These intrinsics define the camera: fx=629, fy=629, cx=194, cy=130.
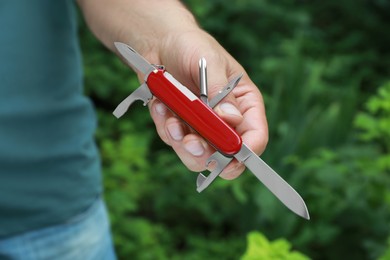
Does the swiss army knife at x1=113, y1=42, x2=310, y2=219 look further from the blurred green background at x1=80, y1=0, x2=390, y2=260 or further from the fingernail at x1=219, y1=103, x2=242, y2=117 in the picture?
the blurred green background at x1=80, y1=0, x2=390, y2=260

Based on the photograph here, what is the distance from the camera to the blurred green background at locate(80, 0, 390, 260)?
1754 millimetres

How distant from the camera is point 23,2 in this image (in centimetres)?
96

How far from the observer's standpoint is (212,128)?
610mm

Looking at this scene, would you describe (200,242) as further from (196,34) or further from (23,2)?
(196,34)

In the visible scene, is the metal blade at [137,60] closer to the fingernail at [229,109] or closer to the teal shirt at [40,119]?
the fingernail at [229,109]

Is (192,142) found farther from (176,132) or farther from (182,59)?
(182,59)

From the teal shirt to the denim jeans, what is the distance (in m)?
0.02

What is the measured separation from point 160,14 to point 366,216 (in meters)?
1.20

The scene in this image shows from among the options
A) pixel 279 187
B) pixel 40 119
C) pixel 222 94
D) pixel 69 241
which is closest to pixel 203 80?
pixel 222 94

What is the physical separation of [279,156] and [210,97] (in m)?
1.36

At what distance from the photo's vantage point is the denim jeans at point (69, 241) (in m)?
1.06

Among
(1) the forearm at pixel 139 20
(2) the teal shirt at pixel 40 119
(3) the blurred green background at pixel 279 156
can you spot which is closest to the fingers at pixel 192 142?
(1) the forearm at pixel 139 20

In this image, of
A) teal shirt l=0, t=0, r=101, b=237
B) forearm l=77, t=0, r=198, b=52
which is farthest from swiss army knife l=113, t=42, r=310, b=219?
teal shirt l=0, t=0, r=101, b=237

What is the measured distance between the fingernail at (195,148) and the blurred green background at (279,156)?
0.62 m
